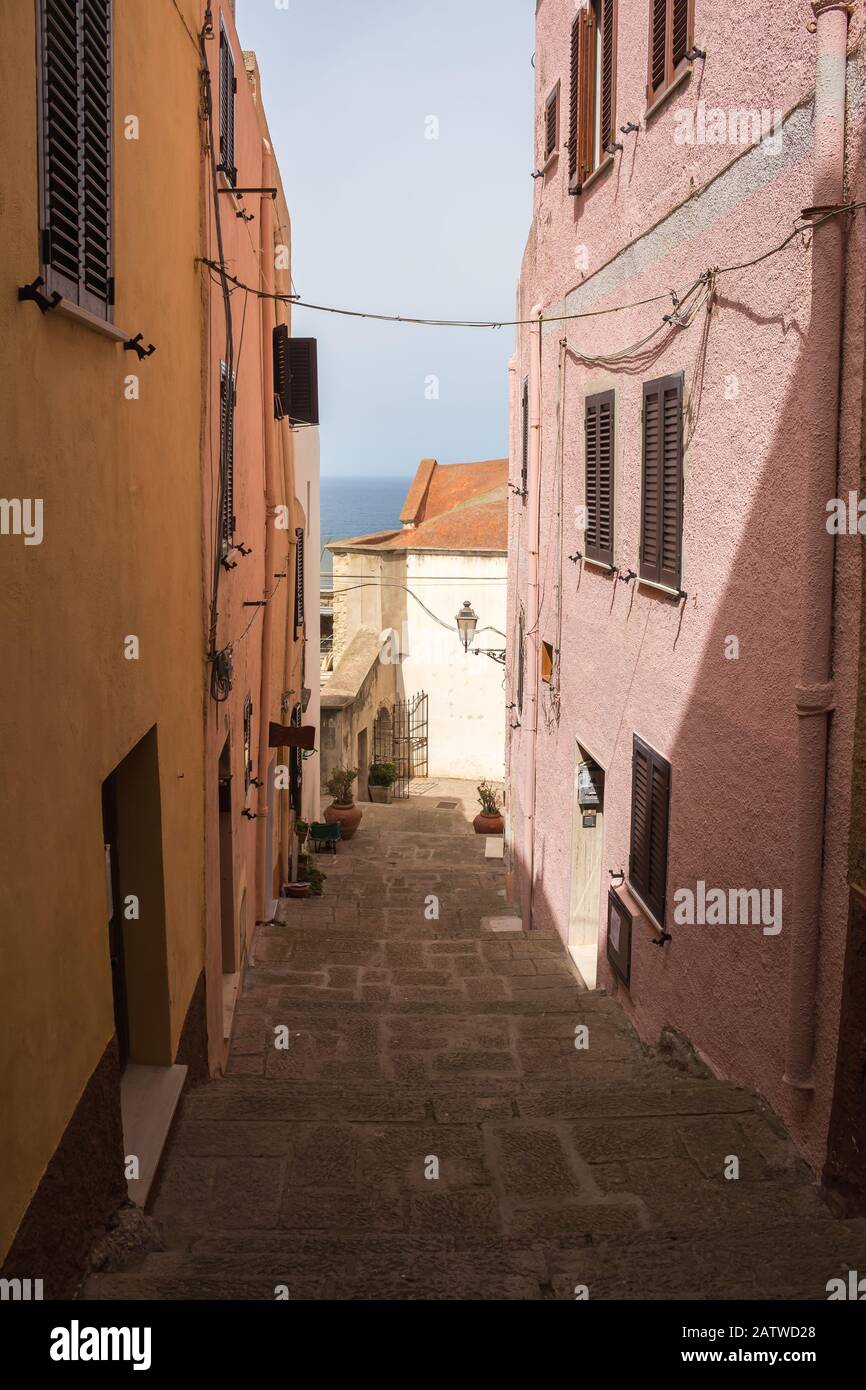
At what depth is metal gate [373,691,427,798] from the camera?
2972 centimetres

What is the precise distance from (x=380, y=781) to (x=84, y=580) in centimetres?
2277

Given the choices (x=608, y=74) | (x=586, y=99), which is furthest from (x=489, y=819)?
(x=608, y=74)

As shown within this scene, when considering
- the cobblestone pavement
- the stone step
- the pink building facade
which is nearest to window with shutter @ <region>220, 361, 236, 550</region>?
the pink building facade

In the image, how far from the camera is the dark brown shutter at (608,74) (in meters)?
9.50

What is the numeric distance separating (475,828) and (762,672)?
17.3 m

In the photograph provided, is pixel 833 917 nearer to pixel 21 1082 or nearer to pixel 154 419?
pixel 21 1082

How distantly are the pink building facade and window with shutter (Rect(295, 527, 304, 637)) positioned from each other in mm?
6185

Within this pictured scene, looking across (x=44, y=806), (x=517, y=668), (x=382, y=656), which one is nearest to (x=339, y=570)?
(x=382, y=656)

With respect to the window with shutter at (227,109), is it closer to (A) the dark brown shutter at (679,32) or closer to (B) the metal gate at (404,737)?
(A) the dark brown shutter at (679,32)

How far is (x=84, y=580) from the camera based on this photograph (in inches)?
170

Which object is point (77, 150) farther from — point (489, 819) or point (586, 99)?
point (489, 819)

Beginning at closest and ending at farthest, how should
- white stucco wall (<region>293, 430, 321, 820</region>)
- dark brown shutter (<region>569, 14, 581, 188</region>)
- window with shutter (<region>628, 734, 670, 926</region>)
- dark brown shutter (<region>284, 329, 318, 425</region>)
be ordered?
window with shutter (<region>628, 734, 670, 926</region>), dark brown shutter (<region>569, 14, 581, 188</region>), dark brown shutter (<region>284, 329, 318, 425</region>), white stucco wall (<region>293, 430, 321, 820</region>)

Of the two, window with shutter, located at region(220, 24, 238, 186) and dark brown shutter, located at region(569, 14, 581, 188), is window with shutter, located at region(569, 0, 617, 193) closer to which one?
dark brown shutter, located at region(569, 14, 581, 188)

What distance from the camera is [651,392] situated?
8352 millimetres
